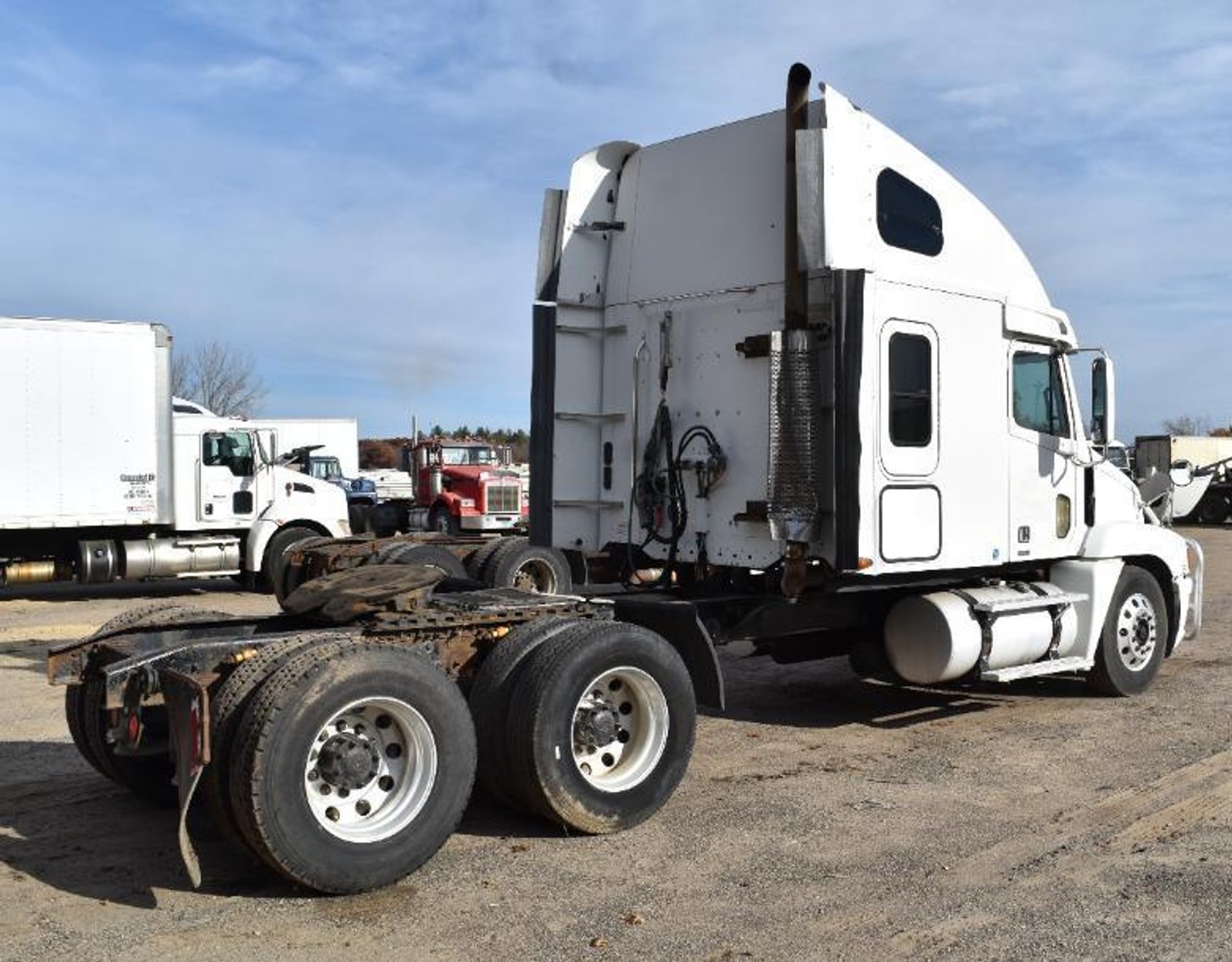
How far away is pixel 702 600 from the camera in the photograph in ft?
25.8

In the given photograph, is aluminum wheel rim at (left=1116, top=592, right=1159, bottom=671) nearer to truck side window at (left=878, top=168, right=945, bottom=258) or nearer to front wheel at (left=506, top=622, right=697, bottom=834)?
truck side window at (left=878, top=168, right=945, bottom=258)

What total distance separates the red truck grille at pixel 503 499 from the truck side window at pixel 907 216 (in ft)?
63.0

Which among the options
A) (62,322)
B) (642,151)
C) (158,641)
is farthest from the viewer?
(62,322)

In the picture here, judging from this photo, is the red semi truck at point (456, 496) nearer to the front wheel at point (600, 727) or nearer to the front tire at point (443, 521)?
the front tire at point (443, 521)

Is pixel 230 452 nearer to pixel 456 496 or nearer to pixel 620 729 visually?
pixel 456 496

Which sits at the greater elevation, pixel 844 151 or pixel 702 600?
pixel 844 151

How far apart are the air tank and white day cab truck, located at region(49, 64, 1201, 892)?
2cm

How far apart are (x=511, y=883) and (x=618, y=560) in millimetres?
3802

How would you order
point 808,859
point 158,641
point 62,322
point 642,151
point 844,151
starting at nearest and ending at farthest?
point 808,859 → point 158,641 → point 844,151 → point 642,151 → point 62,322

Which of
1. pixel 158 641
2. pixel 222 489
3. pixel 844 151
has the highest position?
pixel 844 151

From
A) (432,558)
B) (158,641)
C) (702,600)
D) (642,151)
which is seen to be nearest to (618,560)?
(702,600)

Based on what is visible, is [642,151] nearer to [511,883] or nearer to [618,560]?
[618,560]

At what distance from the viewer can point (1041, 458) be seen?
349 inches

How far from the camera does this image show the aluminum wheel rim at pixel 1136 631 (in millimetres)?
9312
